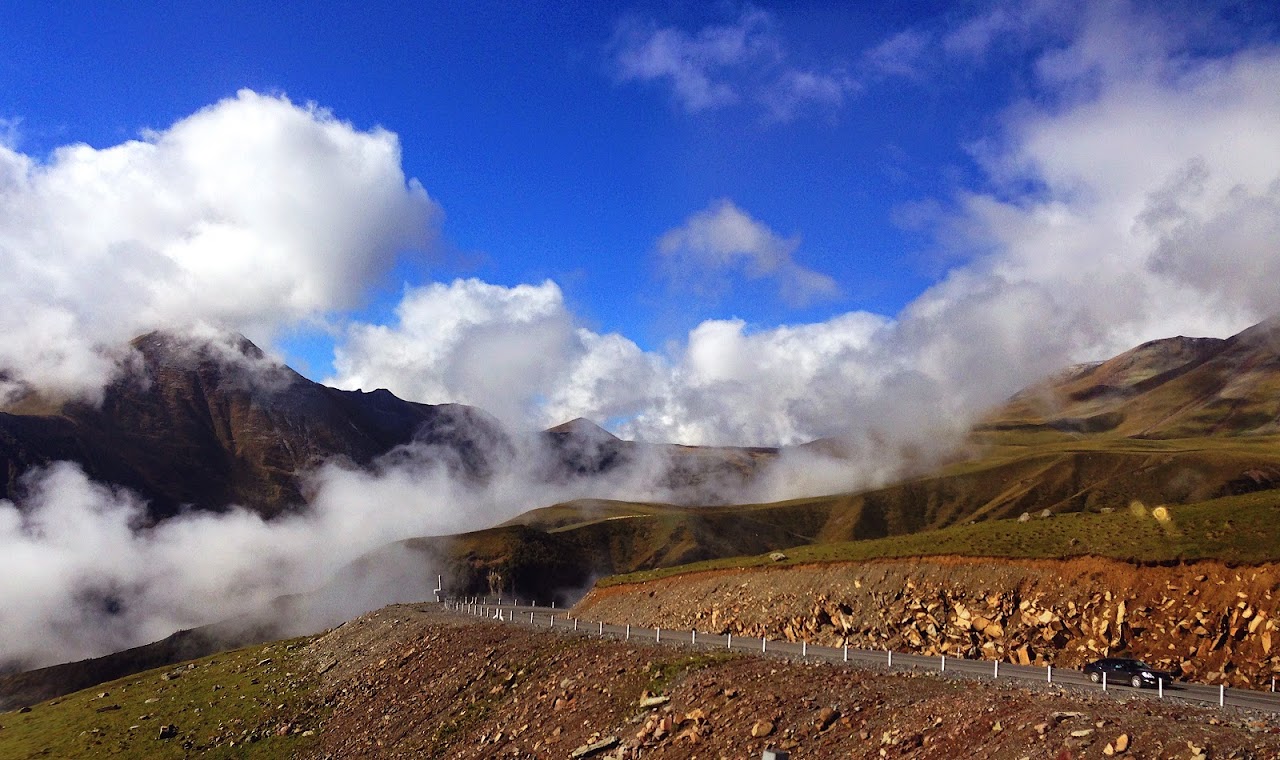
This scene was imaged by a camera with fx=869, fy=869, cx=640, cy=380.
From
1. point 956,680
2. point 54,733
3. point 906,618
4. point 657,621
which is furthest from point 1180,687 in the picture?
point 54,733

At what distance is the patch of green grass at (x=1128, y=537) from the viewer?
1833 inches

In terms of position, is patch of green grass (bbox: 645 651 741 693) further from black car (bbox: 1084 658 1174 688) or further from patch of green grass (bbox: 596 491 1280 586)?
patch of green grass (bbox: 596 491 1280 586)

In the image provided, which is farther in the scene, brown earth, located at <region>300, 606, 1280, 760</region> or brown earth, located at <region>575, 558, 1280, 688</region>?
brown earth, located at <region>575, 558, 1280, 688</region>

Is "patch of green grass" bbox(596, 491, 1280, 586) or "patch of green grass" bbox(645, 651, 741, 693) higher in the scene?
"patch of green grass" bbox(596, 491, 1280, 586)

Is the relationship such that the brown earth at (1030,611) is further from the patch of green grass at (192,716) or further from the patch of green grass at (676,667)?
the patch of green grass at (192,716)

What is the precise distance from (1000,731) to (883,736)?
12.0 feet

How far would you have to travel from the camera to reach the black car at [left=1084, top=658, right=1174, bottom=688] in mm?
37250

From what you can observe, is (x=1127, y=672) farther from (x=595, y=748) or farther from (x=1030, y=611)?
(x=595, y=748)

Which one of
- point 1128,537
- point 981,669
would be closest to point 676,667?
point 981,669

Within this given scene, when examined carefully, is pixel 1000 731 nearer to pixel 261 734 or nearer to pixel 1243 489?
pixel 261 734

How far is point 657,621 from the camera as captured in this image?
228ft

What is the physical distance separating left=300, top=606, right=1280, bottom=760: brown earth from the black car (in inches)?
316

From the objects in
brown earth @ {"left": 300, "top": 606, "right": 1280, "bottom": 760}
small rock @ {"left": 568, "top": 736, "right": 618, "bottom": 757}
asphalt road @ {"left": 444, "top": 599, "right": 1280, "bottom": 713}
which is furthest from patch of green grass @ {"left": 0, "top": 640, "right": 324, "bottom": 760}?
small rock @ {"left": 568, "top": 736, "right": 618, "bottom": 757}

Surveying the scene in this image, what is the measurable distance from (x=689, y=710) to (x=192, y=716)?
145 feet
